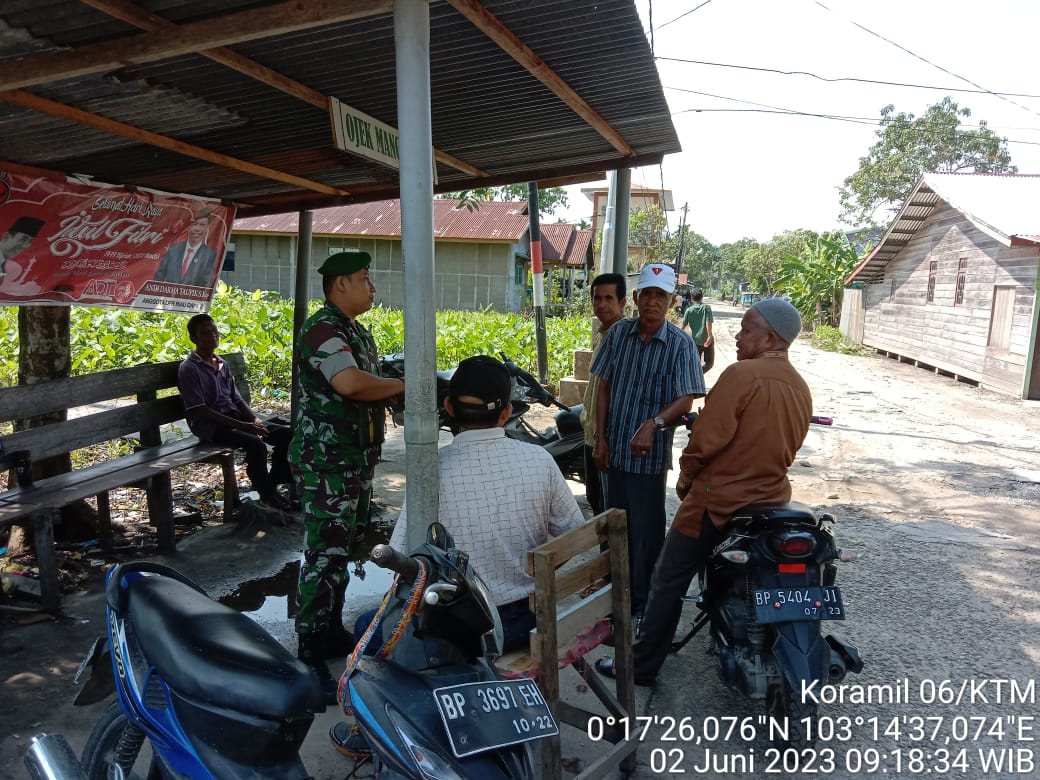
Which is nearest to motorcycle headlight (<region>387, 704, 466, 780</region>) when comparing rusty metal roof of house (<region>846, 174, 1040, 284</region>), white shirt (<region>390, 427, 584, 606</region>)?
white shirt (<region>390, 427, 584, 606</region>)

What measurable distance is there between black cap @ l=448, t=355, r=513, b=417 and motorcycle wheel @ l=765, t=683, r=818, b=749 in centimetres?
159

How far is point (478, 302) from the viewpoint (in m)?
26.2

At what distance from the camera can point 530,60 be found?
3.56m

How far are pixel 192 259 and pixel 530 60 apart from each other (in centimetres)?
362

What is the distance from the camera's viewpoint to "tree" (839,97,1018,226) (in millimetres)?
41875

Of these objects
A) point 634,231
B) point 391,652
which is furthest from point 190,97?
point 634,231

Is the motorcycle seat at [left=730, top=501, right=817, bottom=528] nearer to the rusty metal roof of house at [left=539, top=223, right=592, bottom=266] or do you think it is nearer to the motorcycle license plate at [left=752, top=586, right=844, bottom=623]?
the motorcycle license plate at [left=752, top=586, right=844, bottom=623]

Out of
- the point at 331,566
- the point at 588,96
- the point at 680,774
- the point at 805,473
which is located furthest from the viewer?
the point at 805,473

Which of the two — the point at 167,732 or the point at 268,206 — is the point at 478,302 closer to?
the point at 268,206

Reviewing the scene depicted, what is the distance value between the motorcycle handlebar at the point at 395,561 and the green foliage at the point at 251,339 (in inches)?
343

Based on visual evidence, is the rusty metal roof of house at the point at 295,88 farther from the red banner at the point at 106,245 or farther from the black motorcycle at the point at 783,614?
the black motorcycle at the point at 783,614

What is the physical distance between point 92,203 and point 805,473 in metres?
6.79

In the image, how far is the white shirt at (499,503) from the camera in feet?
8.66

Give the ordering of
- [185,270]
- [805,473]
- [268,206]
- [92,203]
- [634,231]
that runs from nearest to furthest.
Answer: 1. [92,203]
2. [185,270]
3. [268,206]
4. [805,473]
5. [634,231]
